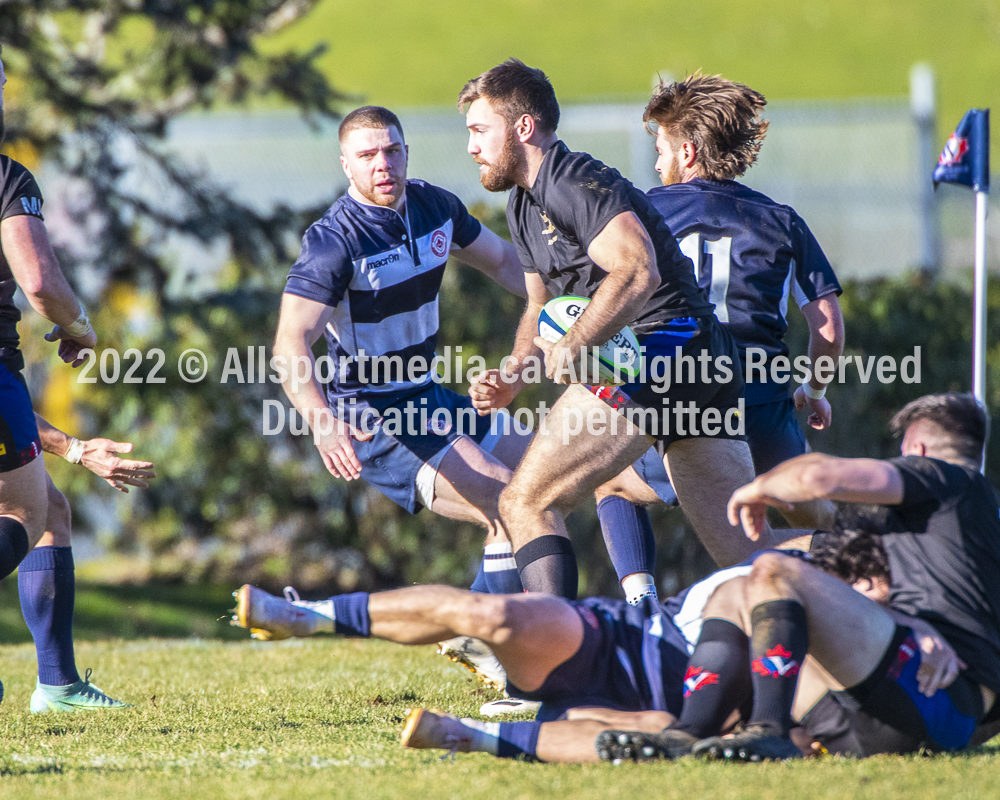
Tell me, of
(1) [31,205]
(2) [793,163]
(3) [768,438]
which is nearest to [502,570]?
(3) [768,438]

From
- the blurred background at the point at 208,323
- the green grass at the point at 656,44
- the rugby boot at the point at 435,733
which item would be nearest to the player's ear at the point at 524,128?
the rugby boot at the point at 435,733

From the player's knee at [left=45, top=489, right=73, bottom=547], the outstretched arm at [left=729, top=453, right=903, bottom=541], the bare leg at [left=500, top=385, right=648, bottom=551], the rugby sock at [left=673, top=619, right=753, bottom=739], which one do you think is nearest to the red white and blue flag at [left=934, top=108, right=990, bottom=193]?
the bare leg at [left=500, top=385, right=648, bottom=551]

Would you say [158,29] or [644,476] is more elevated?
[158,29]

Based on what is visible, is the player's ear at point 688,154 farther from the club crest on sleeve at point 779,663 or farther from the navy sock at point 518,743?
the navy sock at point 518,743

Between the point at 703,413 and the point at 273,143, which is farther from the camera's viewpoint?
the point at 273,143

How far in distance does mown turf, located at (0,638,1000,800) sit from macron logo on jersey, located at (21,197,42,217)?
1.81m

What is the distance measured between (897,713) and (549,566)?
53.4 inches

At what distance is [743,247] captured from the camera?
478cm

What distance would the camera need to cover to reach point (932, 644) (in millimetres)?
3059

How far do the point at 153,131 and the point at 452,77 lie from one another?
29714mm

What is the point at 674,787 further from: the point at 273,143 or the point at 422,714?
the point at 273,143

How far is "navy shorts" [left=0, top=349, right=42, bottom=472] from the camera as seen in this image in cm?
404

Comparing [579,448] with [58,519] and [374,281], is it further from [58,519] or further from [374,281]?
[58,519]

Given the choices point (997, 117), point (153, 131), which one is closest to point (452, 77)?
point (997, 117)
